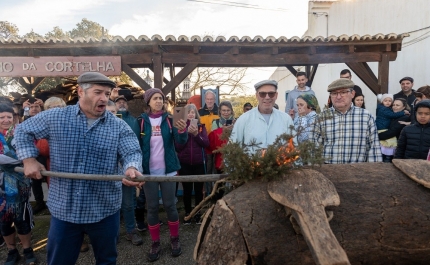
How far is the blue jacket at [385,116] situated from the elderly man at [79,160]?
14.5 ft

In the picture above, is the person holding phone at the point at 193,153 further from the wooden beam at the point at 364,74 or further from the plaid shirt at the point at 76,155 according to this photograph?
the wooden beam at the point at 364,74

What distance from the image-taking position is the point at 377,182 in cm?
178

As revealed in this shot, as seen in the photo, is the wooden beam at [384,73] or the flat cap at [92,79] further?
the wooden beam at [384,73]

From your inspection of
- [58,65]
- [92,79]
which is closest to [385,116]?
[92,79]

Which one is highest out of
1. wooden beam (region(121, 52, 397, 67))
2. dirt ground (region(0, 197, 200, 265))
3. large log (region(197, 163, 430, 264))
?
wooden beam (region(121, 52, 397, 67))

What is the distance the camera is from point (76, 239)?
2305 mm

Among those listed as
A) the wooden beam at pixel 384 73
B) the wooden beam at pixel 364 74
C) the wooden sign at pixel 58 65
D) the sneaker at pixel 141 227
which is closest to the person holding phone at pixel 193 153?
the sneaker at pixel 141 227

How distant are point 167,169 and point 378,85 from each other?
18.5ft

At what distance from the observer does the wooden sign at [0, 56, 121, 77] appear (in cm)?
614

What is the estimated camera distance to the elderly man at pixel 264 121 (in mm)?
2562

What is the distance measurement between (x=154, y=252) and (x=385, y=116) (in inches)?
170

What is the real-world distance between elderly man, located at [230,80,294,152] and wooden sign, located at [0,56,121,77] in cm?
439

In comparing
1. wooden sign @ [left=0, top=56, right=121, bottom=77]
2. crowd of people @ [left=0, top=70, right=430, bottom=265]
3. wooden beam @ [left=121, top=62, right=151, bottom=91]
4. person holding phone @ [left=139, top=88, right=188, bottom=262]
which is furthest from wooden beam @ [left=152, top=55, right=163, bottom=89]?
person holding phone @ [left=139, top=88, right=188, bottom=262]

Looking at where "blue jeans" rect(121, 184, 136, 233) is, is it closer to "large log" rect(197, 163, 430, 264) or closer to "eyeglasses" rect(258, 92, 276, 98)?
"eyeglasses" rect(258, 92, 276, 98)
